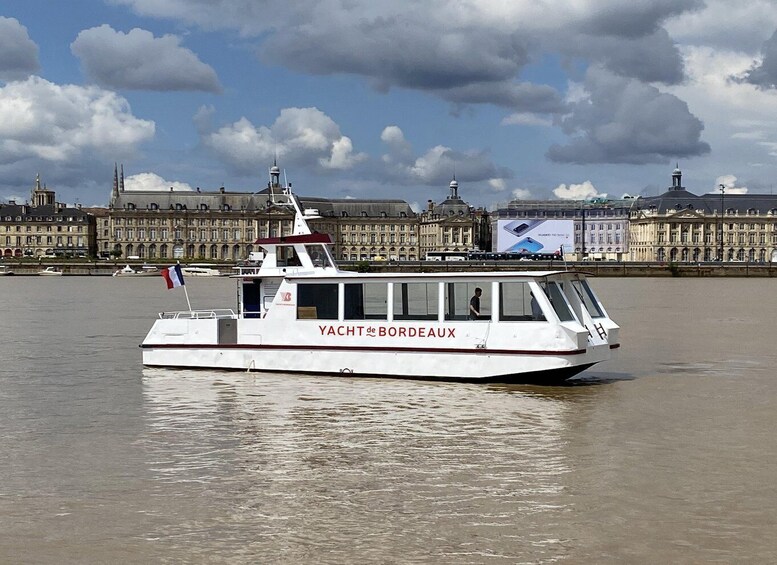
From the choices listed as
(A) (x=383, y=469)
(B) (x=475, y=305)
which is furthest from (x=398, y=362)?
(A) (x=383, y=469)

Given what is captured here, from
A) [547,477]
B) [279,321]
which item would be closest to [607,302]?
[279,321]

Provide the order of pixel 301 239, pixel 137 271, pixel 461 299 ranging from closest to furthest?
pixel 461 299, pixel 301 239, pixel 137 271

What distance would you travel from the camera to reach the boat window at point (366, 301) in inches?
1048

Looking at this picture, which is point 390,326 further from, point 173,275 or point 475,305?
point 173,275

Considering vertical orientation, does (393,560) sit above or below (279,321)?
below

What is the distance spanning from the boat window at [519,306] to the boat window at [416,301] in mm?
1734

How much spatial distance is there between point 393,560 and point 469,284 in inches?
567

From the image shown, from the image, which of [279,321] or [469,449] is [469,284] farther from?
[469,449]

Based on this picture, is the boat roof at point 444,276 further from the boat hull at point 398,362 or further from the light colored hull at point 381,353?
the boat hull at point 398,362

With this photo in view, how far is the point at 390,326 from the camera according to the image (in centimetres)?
2636

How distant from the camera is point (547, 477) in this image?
51.9ft

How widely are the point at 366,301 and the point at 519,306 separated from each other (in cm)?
384

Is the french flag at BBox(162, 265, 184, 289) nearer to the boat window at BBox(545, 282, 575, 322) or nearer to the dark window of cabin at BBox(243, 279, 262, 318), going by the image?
the dark window of cabin at BBox(243, 279, 262, 318)

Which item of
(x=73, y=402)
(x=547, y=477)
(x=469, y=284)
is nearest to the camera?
(x=547, y=477)
